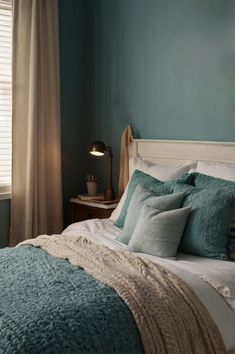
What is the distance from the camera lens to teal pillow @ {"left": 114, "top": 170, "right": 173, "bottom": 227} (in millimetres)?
2775

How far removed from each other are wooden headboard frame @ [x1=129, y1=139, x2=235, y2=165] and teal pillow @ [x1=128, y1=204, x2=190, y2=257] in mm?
810

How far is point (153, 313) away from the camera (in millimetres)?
1803

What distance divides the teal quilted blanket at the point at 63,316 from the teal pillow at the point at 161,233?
49 cm

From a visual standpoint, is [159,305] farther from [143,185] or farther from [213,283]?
[143,185]

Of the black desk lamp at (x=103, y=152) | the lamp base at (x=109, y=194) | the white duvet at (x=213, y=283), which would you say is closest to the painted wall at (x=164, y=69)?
the black desk lamp at (x=103, y=152)

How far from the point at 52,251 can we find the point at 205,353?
93 cm

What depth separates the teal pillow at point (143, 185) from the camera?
9.11 ft

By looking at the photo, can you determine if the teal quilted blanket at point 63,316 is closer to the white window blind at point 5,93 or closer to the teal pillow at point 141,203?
the teal pillow at point 141,203

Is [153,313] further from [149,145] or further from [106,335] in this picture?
[149,145]

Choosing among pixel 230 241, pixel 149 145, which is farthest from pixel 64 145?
pixel 230 241

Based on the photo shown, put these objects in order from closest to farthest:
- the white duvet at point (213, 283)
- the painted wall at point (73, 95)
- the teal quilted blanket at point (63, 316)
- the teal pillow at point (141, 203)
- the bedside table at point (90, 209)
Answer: the teal quilted blanket at point (63, 316)
the white duvet at point (213, 283)
the teal pillow at point (141, 203)
the bedside table at point (90, 209)
the painted wall at point (73, 95)

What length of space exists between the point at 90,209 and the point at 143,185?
1.02 meters

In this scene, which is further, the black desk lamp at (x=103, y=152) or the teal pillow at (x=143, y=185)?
the black desk lamp at (x=103, y=152)

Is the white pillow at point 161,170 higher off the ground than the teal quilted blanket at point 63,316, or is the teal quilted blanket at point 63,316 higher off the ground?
the white pillow at point 161,170
